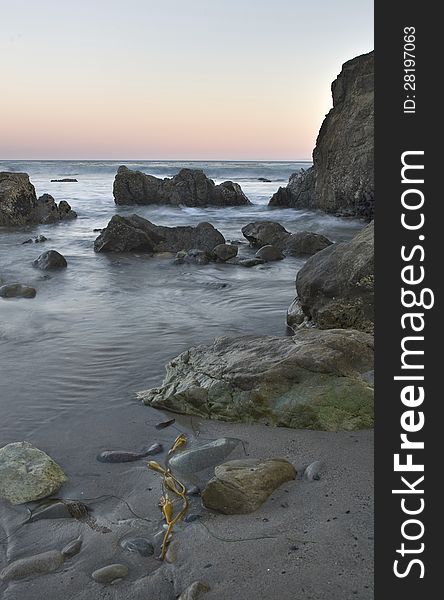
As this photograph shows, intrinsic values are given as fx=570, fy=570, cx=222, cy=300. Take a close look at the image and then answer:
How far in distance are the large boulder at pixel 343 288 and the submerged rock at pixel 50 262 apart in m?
5.41

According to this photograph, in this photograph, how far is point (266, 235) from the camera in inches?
472

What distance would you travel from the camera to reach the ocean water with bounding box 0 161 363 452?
3.73 meters

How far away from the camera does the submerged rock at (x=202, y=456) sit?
285 cm

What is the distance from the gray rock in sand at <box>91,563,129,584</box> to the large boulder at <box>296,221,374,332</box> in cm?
327

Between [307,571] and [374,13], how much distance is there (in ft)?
5.33

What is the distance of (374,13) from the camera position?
0.97 m

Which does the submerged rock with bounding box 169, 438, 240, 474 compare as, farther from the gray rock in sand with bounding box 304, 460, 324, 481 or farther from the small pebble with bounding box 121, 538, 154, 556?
the small pebble with bounding box 121, 538, 154, 556

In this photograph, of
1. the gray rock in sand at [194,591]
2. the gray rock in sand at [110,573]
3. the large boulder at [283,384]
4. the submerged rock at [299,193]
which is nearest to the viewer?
the gray rock in sand at [194,591]

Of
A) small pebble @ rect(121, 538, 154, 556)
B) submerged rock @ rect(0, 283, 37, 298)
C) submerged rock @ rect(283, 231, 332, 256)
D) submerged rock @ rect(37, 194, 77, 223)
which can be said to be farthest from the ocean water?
submerged rock @ rect(37, 194, 77, 223)

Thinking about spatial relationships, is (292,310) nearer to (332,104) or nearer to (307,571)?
(307,571)

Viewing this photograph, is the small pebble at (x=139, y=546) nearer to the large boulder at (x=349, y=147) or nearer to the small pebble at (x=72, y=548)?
the small pebble at (x=72, y=548)

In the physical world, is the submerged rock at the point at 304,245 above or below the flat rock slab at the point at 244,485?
above

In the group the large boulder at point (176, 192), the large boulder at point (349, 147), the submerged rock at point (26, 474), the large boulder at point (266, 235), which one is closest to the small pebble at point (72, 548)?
the submerged rock at point (26, 474)

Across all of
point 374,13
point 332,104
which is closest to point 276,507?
point 374,13
